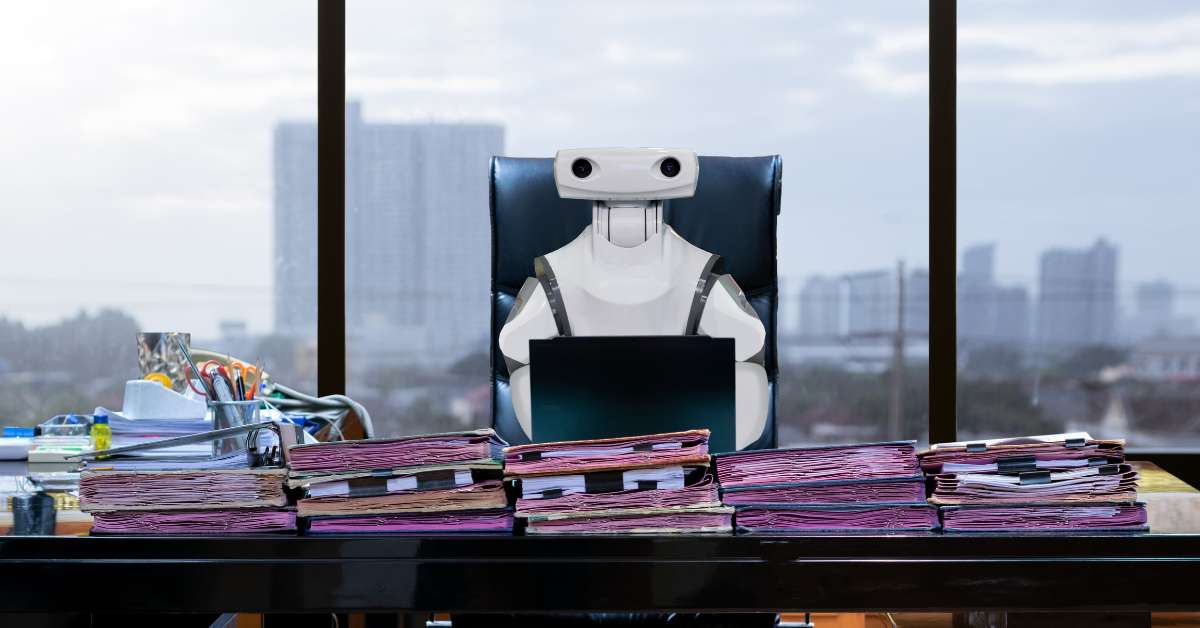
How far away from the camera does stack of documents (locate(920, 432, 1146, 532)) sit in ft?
2.86

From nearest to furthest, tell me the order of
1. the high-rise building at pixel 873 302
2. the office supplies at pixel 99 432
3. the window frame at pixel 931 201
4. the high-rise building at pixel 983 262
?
the office supplies at pixel 99 432 < the window frame at pixel 931 201 < the high-rise building at pixel 983 262 < the high-rise building at pixel 873 302

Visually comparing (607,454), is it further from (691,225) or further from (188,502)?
(691,225)

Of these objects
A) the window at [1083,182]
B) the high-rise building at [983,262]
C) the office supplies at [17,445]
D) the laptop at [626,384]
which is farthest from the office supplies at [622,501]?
the high-rise building at [983,262]

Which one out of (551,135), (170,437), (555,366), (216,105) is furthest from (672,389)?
(216,105)

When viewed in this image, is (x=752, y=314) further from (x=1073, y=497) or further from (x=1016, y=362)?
(x=1016, y=362)

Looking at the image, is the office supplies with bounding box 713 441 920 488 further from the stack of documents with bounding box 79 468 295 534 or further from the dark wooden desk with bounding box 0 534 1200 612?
the stack of documents with bounding box 79 468 295 534

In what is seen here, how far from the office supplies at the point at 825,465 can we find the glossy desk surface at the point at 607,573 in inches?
2.7

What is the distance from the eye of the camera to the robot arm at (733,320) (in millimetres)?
1452

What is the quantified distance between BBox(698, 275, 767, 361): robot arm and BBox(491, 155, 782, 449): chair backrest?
0.36m

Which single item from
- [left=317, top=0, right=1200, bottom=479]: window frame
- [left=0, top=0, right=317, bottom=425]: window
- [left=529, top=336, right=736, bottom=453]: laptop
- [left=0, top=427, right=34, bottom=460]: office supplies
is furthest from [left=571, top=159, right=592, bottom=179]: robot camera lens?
[left=0, top=0, right=317, bottom=425]: window

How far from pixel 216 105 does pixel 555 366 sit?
314 cm

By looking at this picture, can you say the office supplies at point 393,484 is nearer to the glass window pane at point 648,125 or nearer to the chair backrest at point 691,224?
the chair backrest at point 691,224

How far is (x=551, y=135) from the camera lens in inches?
146

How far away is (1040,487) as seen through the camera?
34.8 inches
